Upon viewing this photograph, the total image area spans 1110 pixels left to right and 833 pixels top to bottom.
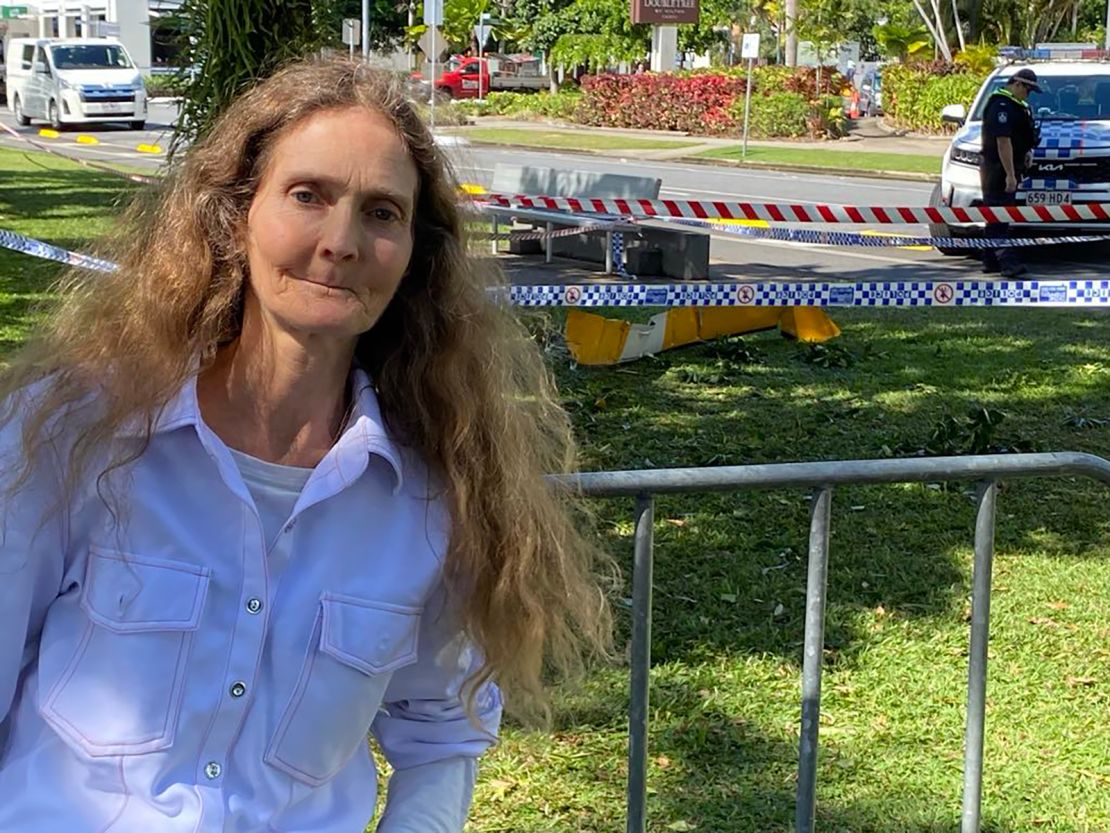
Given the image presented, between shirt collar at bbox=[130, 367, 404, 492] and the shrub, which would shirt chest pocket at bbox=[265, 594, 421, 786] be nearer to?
shirt collar at bbox=[130, 367, 404, 492]

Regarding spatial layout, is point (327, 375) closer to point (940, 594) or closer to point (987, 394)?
point (940, 594)

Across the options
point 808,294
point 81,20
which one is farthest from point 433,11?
point 81,20

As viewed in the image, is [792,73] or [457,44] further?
[457,44]

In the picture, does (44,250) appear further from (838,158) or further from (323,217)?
(838,158)

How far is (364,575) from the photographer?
6.40ft

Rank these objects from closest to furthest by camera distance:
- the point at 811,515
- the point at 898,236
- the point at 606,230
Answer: the point at 811,515
the point at 606,230
the point at 898,236

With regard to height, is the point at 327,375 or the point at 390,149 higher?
the point at 390,149

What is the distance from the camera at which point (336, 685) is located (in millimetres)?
1932

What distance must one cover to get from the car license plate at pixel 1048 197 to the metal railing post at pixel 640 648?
12.4 metres

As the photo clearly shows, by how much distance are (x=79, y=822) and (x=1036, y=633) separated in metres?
3.63

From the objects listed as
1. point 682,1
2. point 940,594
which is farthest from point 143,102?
point 940,594

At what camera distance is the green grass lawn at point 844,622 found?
3697 millimetres

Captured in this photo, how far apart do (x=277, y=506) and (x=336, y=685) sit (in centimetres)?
25

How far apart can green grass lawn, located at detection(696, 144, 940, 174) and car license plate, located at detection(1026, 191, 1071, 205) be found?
34.7ft
